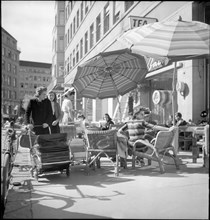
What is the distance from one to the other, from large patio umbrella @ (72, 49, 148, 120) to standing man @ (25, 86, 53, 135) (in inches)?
83.1

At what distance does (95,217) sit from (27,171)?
3287mm

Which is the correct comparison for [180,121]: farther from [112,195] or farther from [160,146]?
[112,195]

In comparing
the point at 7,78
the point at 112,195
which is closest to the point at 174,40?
the point at 112,195

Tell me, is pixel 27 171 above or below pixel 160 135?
below

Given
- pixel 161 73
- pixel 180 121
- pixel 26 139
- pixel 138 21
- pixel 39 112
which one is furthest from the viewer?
pixel 138 21

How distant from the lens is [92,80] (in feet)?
28.7

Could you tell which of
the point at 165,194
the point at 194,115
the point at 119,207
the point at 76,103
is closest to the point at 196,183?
the point at 165,194

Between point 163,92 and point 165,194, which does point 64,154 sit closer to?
point 165,194

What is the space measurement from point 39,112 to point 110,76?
328cm

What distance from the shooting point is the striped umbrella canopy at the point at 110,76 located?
27.3 ft

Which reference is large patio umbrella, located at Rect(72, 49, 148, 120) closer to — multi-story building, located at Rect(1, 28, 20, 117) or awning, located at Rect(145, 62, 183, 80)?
multi-story building, located at Rect(1, 28, 20, 117)

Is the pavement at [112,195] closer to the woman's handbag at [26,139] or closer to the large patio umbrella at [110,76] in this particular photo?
the woman's handbag at [26,139]

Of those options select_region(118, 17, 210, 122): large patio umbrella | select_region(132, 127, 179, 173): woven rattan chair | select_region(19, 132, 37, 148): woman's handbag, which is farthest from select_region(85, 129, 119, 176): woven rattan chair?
select_region(118, 17, 210, 122): large patio umbrella

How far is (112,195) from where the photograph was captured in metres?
4.23
